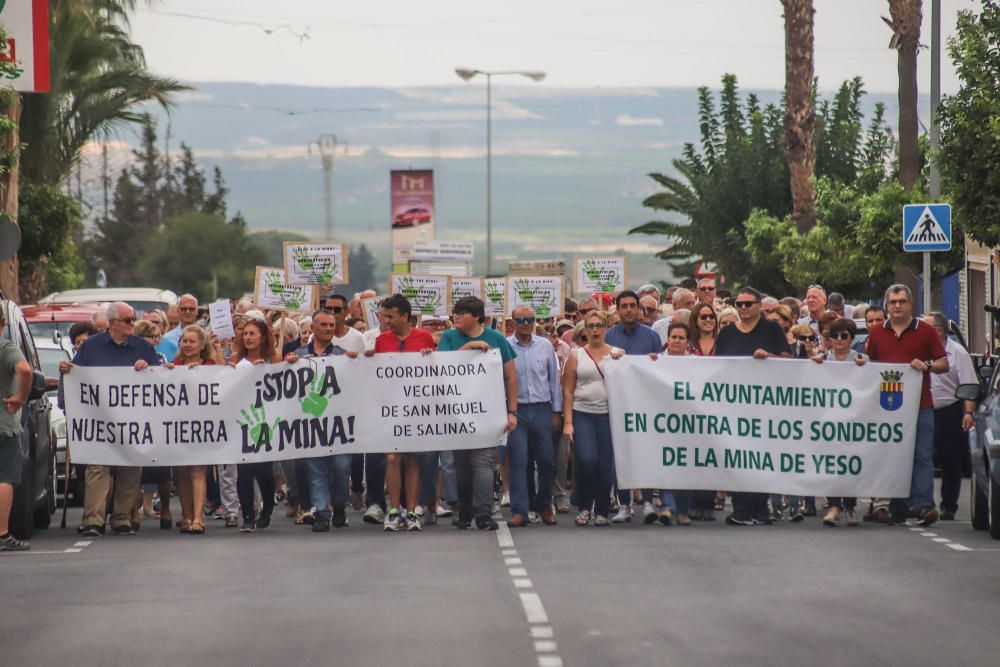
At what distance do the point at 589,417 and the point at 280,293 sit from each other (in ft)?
26.4

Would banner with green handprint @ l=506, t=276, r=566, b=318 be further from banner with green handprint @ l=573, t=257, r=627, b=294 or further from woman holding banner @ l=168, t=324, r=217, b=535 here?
woman holding banner @ l=168, t=324, r=217, b=535

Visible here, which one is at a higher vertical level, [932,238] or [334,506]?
[932,238]

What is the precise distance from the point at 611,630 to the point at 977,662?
77.0 inches

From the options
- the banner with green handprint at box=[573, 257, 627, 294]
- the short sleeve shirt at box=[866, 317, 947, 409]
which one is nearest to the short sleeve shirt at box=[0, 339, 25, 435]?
the short sleeve shirt at box=[866, 317, 947, 409]

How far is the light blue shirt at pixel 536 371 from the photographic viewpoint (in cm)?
1652

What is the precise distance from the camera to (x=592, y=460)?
16.5 metres

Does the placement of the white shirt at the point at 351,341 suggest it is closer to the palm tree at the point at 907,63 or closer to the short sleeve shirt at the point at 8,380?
the short sleeve shirt at the point at 8,380

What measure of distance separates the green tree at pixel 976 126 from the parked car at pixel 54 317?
10.5 meters

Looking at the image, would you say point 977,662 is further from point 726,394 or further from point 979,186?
point 979,186

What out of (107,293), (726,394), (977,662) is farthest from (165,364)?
(107,293)

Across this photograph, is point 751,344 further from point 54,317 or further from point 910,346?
point 54,317

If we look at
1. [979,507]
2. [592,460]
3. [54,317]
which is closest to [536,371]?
[592,460]

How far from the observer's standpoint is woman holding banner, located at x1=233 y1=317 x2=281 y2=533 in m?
16.4

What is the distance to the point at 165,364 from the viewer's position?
55.3ft
